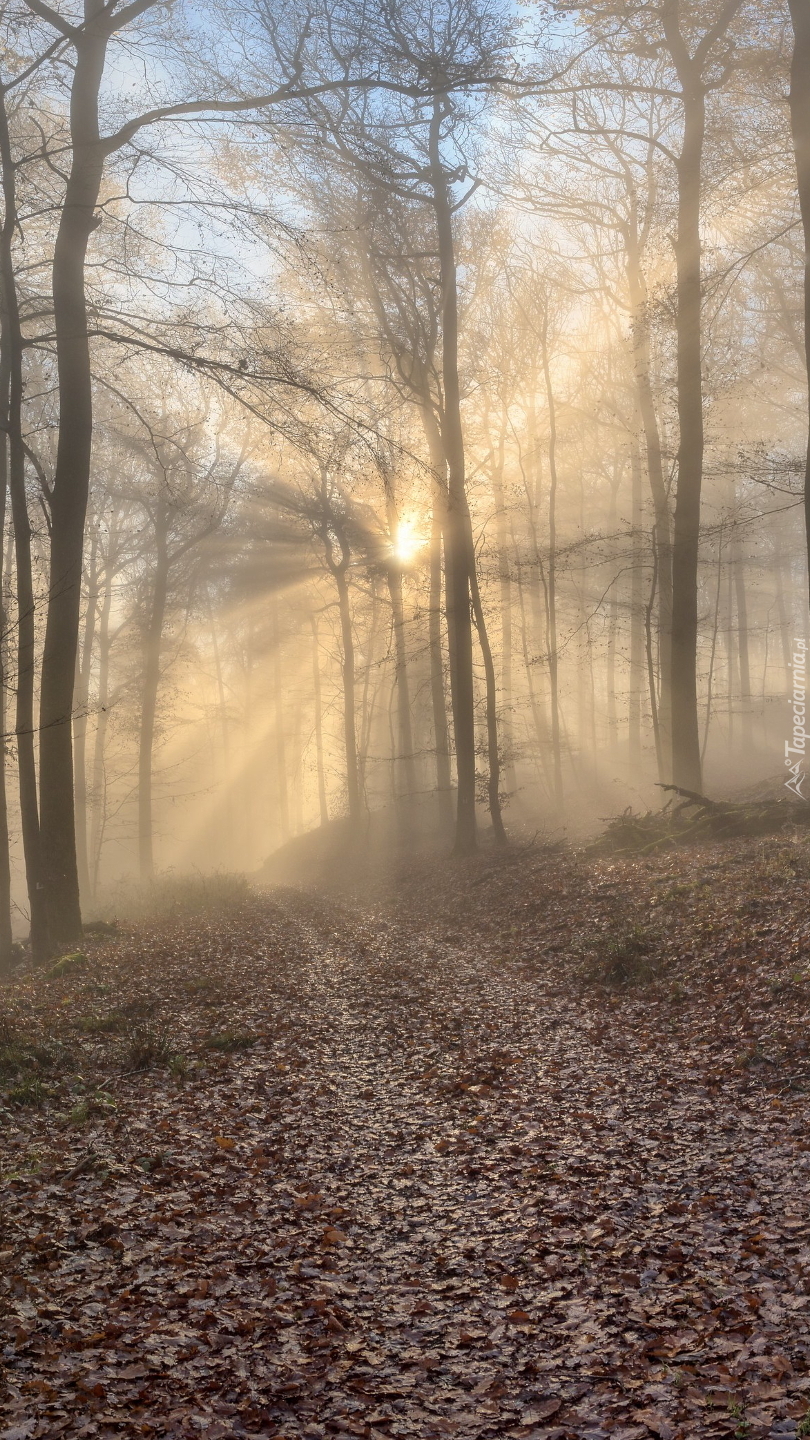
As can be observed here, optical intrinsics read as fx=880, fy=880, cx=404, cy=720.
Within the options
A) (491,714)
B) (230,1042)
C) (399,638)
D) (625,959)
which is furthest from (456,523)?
(230,1042)

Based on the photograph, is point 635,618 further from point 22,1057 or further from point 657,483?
point 22,1057

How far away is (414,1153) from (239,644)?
35.6 meters

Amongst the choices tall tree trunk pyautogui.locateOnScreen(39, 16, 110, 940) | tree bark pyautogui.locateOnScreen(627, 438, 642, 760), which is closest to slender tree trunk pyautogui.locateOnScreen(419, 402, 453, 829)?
tree bark pyautogui.locateOnScreen(627, 438, 642, 760)

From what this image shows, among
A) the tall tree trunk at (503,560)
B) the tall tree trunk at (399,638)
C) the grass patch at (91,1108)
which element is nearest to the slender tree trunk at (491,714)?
the tall tree trunk at (503,560)

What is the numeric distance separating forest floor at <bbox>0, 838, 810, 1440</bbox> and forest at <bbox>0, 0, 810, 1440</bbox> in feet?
0.09

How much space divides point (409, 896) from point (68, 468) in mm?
10167

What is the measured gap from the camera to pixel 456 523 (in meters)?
19.0

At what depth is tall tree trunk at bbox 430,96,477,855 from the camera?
61.6ft

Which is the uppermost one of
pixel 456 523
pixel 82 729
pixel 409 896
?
pixel 456 523

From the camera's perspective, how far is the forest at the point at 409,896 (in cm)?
377

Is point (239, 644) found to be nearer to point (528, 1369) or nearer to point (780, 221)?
point (780, 221)

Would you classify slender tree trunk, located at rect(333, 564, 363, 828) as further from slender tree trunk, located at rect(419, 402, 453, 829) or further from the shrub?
the shrub

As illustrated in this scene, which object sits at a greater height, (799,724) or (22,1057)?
(799,724)

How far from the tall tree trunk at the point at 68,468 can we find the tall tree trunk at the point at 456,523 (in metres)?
8.44
